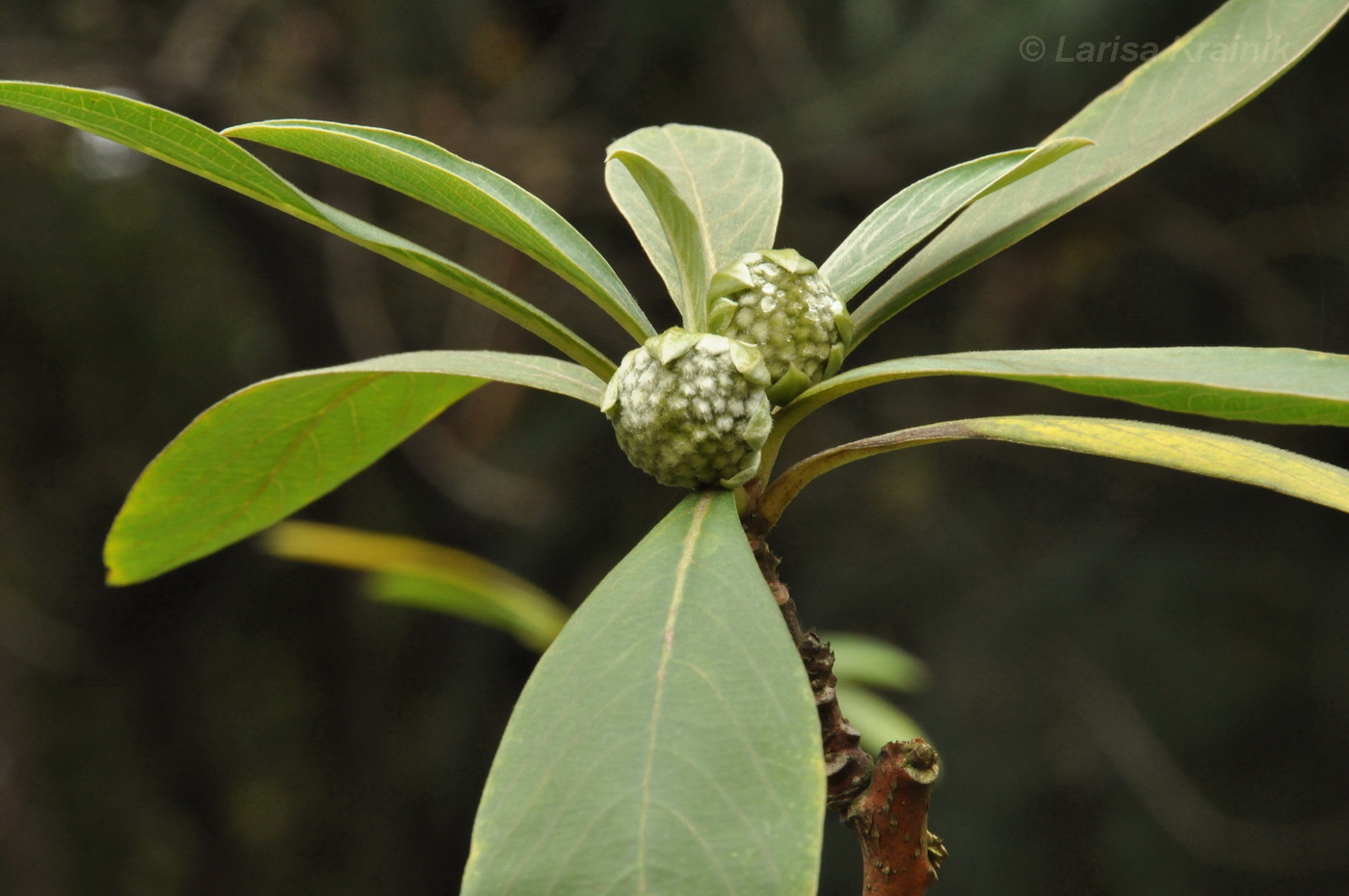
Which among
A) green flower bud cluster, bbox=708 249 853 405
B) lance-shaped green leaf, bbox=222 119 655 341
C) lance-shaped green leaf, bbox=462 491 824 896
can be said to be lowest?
lance-shaped green leaf, bbox=462 491 824 896

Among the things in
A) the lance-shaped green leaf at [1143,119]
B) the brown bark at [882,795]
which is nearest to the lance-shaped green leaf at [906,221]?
the lance-shaped green leaf at [1143,119]

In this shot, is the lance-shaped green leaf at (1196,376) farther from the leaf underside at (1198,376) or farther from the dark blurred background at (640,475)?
the dark blurred background at (640,475)

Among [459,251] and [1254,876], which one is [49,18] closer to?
[459,251]

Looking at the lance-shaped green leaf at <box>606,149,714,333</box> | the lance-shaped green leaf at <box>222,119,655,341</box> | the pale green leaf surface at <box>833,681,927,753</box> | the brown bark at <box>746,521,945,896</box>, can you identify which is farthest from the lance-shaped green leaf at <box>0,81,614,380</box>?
the pale green leaf surface at <box>833,681,927,753</box>

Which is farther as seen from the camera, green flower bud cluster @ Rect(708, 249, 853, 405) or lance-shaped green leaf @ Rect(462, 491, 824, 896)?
green flower bud cluster @ Rect(708, 249, 853, 405)

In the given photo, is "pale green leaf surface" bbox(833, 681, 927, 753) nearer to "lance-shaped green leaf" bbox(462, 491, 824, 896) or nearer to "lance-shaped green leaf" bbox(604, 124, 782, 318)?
"lance-shaped green leaf" bbox(604, 124, 782, 318)
